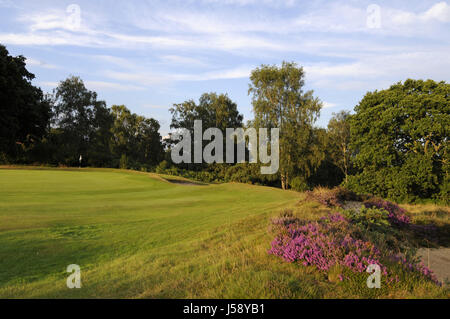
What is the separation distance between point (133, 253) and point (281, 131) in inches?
1271

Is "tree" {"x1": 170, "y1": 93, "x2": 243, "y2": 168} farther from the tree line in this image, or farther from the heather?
the heather

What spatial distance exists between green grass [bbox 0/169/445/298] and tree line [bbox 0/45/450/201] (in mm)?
12920

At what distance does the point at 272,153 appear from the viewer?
3738 centimetres

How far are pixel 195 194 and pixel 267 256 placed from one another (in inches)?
605

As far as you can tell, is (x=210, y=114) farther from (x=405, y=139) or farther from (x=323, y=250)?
(x=323, y=250)

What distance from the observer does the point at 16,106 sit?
2006cm

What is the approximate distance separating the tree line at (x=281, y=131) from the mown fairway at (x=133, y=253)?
12704 mm

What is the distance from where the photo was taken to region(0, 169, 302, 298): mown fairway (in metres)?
4.36

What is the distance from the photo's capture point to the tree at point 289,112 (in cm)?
3678

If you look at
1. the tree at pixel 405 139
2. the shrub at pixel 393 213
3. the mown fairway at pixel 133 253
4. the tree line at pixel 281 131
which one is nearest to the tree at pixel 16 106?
the tree line at pixel 281 131

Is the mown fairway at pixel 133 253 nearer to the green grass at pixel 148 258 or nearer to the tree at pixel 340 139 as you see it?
the green grass at pixel 148 258
